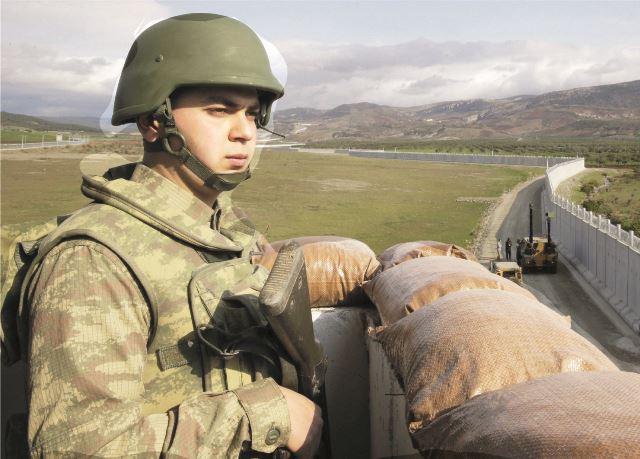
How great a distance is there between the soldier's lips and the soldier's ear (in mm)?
236

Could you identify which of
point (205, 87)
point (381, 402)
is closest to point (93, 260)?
point (205, 87)

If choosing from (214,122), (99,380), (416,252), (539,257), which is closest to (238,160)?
(214,122)

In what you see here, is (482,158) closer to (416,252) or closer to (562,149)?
(562,149)

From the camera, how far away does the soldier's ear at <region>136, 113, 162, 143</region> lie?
1.77 m

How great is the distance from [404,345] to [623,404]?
1.19 metres

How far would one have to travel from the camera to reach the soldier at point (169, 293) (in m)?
1.30

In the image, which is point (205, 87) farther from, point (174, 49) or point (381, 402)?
point (381, 402)

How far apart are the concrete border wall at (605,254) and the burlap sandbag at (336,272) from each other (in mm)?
7391

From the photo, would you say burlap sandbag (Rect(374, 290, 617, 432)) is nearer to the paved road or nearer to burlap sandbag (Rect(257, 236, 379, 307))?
burlap sandbag (Rect(257, 236, 379, 307))

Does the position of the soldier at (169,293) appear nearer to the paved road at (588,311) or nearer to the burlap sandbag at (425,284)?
the burlap sandbag at (425,284)

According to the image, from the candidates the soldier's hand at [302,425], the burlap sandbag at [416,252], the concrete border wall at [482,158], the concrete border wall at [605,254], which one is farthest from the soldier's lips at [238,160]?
the concrete border wall at [482,158]

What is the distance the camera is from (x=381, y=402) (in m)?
3.32

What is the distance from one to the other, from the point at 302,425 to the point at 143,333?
53 centimetres

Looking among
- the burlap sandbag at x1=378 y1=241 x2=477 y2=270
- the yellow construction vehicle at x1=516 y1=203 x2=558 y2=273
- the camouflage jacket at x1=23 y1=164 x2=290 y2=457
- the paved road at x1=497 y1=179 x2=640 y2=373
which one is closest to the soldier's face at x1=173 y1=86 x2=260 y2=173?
the camouflage jacket at x1=23 y1=164 x2=290 y2=457
